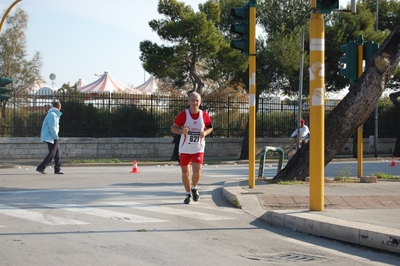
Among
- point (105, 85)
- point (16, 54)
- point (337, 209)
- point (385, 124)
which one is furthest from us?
point (105, 85)

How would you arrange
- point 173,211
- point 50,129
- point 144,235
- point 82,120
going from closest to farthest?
point 144,235 < point 173,211 < point 50,129 < point 82,120

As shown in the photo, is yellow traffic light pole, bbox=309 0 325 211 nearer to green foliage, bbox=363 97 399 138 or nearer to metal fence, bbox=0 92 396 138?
metal fence, bbox=0 92 396 138

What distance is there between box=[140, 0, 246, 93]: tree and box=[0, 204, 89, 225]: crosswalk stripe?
19.7m

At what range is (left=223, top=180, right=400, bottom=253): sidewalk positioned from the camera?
7.49 m

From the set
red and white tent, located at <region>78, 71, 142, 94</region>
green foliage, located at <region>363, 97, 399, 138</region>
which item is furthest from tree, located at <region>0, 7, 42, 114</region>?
green foliage, located at <region>363, 97, 399, 138</region>

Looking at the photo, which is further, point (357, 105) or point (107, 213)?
point (357, 105)

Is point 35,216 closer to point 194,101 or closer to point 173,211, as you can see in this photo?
point 173,211

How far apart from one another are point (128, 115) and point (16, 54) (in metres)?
14.8

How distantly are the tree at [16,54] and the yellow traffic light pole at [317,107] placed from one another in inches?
1350

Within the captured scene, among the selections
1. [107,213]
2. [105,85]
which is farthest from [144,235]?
[105,85]

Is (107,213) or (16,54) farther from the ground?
(16,54)

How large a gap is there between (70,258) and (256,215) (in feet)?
12.9

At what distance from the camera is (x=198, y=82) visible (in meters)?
30.2

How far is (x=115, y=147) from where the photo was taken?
96.9 feet
